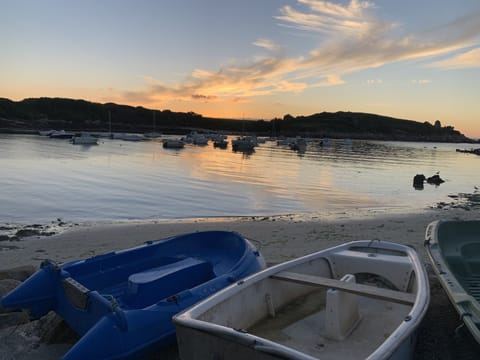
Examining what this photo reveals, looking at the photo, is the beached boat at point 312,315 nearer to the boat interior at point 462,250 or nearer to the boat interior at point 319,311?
the boat interior at point 319,311

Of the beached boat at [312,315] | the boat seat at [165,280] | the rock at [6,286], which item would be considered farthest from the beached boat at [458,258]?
the rock at [6,286]

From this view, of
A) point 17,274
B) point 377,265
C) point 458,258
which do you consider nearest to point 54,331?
point 17,274

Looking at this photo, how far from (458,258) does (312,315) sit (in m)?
3.11

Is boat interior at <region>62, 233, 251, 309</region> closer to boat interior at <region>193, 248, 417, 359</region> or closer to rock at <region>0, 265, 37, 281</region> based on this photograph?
boat interior at <region>193, 248, 417, 359</region>

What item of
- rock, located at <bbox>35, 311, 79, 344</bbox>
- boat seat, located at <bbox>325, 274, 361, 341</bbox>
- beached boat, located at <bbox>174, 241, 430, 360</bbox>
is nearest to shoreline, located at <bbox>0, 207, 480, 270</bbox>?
beached boat, located at <bbox>174, 241, 430, 360</bbox>

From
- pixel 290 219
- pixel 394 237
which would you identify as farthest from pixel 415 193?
pixel 394 237

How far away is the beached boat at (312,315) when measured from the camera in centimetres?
310

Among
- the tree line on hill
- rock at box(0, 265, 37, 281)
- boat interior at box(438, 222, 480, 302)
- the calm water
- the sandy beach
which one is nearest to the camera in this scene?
boat interior at box(438, 222, 480, 302)

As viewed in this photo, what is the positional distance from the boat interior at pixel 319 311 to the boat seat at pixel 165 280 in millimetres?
1438

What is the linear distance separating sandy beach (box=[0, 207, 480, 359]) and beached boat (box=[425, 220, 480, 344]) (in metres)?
0.44

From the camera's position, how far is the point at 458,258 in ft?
21.1

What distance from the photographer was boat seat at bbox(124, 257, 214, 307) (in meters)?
5.08

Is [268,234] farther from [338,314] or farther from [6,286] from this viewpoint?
[338,314]

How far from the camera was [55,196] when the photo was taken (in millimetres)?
18984
